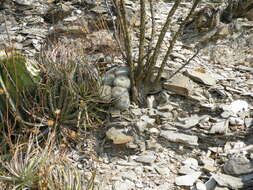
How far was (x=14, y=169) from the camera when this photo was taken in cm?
248

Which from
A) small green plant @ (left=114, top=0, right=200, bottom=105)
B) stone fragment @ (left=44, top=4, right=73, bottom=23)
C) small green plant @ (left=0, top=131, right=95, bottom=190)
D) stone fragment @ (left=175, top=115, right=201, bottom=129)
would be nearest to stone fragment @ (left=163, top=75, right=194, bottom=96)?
small green plant @ (left=114, top=0, right=200, bottom=105)

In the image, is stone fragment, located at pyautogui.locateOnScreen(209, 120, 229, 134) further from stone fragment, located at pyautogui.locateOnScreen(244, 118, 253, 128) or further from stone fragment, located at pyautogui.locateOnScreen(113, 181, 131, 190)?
stone fragment, located at pyautogui.locateOnScreen(113, 181, 131, 190)

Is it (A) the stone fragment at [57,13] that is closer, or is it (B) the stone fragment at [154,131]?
(B) the stone fragment at [154,131]

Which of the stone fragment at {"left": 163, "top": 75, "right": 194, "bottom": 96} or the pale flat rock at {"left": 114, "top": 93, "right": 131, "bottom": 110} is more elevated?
the stone fragment at {"left": 163, "top": 75, "right": 194, "bottom": 96}

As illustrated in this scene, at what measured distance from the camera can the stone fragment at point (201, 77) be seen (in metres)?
3.40

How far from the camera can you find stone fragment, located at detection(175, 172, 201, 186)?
8.49 feet

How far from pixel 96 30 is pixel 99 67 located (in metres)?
1.10

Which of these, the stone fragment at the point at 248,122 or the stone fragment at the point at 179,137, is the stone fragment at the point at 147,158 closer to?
the stone fragment at the point at 179,137

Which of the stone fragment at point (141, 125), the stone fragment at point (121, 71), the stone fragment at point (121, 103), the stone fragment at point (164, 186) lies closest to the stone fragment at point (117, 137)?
the stone fragment at point (141, 125)

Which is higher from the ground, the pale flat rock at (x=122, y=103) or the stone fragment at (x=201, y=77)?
the stone fragment at (x=201, y=77)

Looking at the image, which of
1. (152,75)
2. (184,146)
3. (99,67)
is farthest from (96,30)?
(184,146)

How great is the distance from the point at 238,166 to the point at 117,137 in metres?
0.99

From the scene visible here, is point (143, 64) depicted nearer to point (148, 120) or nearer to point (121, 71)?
point (121, 71)

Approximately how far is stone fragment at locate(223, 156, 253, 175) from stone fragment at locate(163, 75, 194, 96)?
2.80 ft
